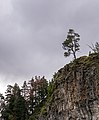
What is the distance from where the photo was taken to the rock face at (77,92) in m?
52.0

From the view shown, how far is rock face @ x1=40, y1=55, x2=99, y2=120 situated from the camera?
52000 millimetres

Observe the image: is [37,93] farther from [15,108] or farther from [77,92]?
[77,92]

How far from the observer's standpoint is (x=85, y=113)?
52438 millimetres

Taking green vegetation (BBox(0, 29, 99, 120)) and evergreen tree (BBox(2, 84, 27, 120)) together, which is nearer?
green vegetation (BBox(0, 29, 99, 120))

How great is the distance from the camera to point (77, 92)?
5466cm

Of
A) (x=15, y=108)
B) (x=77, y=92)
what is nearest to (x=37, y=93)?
(x=15, y=108)

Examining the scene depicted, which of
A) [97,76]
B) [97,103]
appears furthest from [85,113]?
[97,76]

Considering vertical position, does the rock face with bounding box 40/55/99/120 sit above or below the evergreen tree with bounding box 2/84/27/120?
below

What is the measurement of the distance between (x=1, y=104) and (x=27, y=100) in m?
Answer: 7.34

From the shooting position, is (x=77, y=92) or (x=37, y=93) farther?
(x=37, y=93)

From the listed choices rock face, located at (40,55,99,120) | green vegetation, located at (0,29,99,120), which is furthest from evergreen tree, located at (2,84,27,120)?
rock face, located at (40,55,99,120)

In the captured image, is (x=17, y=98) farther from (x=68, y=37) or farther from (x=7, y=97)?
(x=68, y=37)

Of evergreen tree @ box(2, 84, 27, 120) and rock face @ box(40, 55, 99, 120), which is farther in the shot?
evergreen tree @ box(2, 84, 27, 120)

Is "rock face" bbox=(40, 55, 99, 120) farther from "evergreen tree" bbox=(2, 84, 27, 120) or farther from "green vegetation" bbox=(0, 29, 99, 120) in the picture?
"evergreen tree" bbox=(2, 84, 27, 120)
